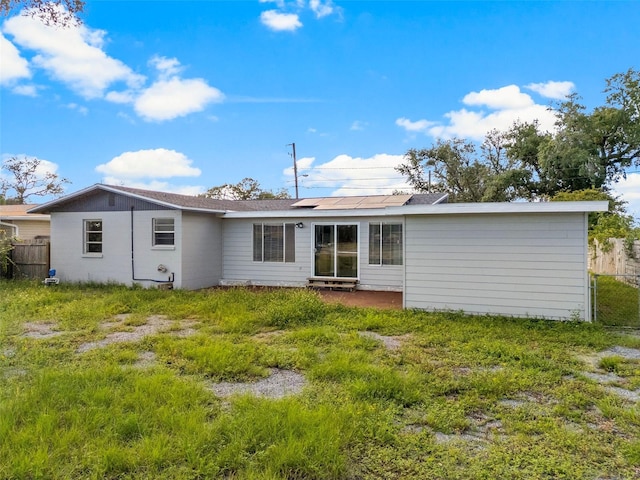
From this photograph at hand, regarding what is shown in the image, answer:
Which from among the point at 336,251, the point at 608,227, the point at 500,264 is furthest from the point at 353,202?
the point at 608,227

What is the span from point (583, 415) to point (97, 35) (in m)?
7.66

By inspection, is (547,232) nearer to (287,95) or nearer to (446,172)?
(287,95)

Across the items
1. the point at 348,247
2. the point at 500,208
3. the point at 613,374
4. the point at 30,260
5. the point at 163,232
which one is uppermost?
the point at 500,208

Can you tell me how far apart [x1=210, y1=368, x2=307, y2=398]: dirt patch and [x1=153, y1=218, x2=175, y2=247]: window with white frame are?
807cm

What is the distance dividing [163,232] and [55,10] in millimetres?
7702

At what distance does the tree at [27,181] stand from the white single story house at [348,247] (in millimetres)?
20532

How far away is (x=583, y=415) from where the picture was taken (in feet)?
12.2

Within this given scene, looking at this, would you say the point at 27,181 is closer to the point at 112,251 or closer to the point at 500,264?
the point at 112,251

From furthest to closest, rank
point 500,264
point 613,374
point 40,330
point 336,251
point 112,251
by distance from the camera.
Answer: point 112,251 < point 336,251 < point 500,264 < point 40,330 < point 613,374

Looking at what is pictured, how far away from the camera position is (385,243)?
37.6 ft

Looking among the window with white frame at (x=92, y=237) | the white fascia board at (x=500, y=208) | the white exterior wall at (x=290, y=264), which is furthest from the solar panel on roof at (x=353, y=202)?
the window with white frame at (x=92, y=237)

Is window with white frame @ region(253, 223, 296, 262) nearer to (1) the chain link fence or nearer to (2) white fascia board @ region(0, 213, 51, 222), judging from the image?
(1) the chain link fence

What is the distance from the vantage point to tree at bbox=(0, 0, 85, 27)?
4.50m

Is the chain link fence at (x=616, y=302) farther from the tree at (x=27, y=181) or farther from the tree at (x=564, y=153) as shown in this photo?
the tree at (x=27, y=181)
